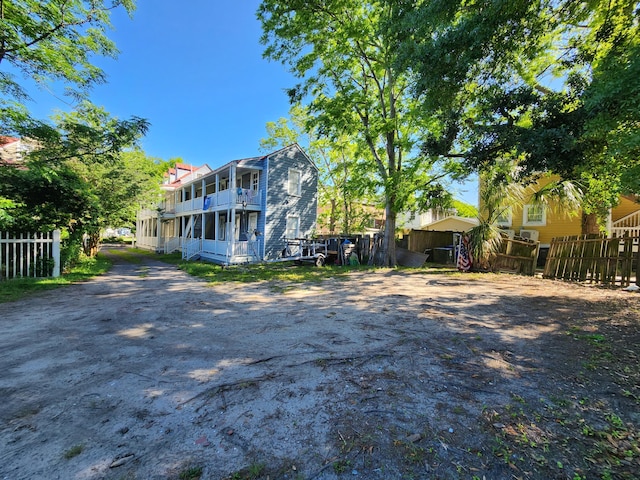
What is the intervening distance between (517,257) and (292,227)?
12.0 m

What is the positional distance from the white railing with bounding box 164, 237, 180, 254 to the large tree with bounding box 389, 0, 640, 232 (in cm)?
2219

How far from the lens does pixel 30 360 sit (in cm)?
365

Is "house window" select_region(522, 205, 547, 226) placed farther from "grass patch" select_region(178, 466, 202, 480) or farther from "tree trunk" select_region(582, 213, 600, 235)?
"grass patch" select_region(178, 466, 202, 480)

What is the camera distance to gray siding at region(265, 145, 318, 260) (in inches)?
690

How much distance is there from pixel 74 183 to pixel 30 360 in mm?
Result: 8375

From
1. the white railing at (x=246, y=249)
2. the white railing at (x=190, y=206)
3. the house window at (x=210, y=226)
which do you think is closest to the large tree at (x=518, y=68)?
the white railing at (x=246, y=249)

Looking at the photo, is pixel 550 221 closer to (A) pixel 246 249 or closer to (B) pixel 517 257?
(B) pixel 517 257

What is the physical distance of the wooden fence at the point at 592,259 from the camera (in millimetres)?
8422

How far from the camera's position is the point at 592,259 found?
928cm

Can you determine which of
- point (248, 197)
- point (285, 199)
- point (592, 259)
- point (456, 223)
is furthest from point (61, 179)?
point (456, 223)

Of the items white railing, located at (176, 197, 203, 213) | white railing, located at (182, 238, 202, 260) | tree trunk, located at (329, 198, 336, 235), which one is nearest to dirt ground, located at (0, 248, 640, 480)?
white railing, located at (182, 238, 202, 260)

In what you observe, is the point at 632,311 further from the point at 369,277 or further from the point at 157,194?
the point at 157,194

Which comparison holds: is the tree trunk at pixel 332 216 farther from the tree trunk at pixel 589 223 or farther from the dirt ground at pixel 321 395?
the dirt ground at pixel 321 395

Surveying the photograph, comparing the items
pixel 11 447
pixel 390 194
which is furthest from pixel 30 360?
pixel 390 194
